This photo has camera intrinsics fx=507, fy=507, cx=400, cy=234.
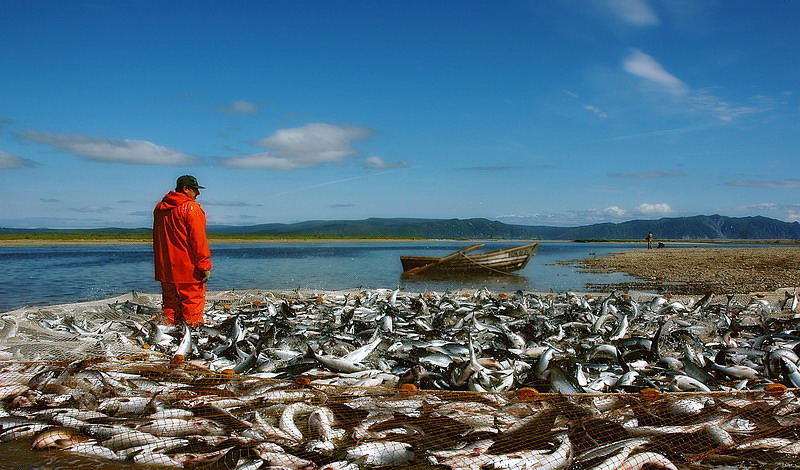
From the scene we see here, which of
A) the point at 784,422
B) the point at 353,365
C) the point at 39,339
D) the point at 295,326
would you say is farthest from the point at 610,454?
the point at 39,339

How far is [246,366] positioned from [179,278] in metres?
2.74

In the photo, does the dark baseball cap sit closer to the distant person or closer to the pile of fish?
the distant person

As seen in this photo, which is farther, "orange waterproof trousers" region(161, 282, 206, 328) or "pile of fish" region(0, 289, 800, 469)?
"orange waterproof trousers" region(161, 282, 206, 328)

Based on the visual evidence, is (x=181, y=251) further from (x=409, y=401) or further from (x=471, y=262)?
(x=471, y=262)

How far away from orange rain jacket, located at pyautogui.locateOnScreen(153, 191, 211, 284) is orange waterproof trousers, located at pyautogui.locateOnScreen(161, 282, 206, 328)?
0.47 ft

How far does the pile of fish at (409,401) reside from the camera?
10.3ft

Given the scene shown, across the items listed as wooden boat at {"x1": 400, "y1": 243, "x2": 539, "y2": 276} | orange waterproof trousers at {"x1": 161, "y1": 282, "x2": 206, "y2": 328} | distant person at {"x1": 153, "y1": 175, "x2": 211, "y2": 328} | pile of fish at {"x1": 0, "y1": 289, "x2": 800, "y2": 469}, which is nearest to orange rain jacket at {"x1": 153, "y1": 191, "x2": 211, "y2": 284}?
distant person at {"x1": 153, "y1": 175, "x2": 211, "y2": 328}

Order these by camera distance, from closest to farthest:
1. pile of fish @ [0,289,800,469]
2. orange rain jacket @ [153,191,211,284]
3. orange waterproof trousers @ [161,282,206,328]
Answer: pile of fish @ [0,289,800,469], orange rain jacket @ [153,191,211,284], orange waterproof trousers @ [161,282,206,328]

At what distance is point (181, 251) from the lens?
23.5 feet

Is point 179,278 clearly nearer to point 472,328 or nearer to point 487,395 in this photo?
point 472,328

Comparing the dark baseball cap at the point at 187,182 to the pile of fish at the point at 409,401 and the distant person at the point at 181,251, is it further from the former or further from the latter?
the pile of fish at the point at 409,401

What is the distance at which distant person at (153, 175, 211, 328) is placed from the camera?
23.4 feet

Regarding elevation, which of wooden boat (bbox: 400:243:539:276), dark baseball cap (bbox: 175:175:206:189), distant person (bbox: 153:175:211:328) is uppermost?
dark baseball cap (bbox: 175:175:206:189)

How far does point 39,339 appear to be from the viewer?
638 centimetres
